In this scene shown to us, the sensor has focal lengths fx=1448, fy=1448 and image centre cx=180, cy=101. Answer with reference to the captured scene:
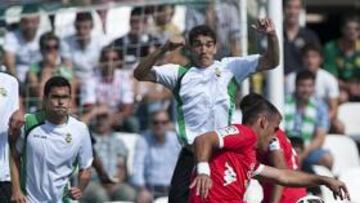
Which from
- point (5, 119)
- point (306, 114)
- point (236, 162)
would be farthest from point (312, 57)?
point (236, 162)

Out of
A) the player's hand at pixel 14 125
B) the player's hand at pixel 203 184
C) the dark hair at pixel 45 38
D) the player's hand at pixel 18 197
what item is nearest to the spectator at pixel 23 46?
the dark hair at pixel 45 38

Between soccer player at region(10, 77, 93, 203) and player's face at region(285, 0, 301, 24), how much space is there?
17.3 ft

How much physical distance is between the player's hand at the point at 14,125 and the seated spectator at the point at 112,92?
12.0 feet

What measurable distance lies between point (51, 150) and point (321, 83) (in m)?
5.16

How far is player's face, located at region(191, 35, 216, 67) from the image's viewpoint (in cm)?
1060

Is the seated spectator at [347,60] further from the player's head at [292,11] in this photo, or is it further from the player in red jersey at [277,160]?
the player in red jersey at [277,160]

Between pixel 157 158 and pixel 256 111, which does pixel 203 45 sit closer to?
pixel 256 111

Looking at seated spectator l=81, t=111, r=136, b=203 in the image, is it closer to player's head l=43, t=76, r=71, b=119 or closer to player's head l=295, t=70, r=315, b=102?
player's head l=295, t=70, r=315, b=102

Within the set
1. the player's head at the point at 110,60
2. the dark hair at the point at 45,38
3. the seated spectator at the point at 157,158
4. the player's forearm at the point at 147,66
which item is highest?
the dark hair at the point at 45,38

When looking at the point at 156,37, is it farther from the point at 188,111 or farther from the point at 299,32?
the point at 188,111

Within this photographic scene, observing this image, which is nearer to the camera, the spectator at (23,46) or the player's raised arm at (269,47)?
the player's raised arm at (269,47)

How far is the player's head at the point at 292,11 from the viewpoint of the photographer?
51.1 feet

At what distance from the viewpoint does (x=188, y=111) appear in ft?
35.4

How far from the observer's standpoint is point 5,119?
10.6m
